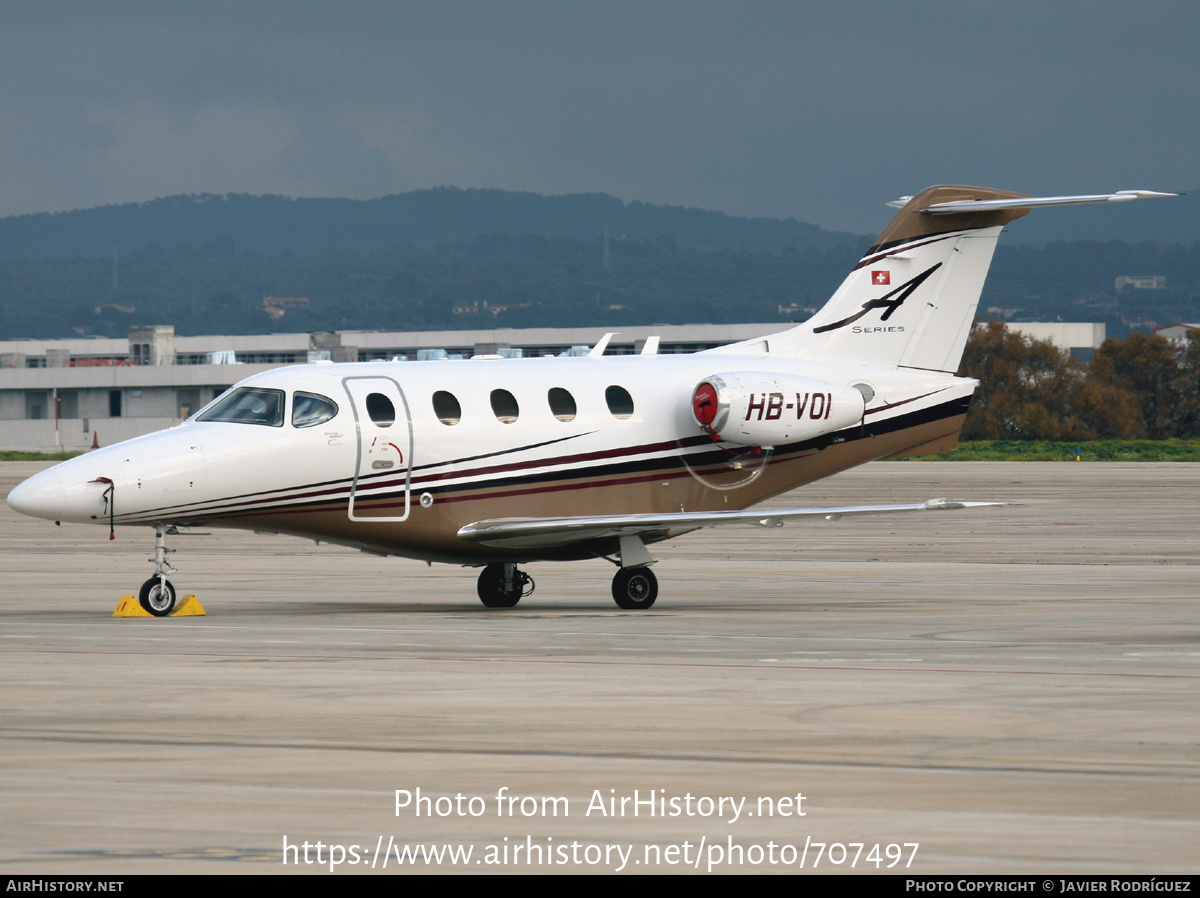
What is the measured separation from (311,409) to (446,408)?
6.49 ft

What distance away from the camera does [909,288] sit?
27.3 metres

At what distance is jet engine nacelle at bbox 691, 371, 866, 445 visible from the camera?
25078 mm

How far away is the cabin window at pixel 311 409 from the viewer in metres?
23.5

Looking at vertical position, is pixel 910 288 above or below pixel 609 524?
above

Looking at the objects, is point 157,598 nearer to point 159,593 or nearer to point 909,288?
point 159,593

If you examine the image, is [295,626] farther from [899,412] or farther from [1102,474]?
[1102,474]

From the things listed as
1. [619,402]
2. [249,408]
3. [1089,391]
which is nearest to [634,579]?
[619,402]

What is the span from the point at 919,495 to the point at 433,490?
4176cm

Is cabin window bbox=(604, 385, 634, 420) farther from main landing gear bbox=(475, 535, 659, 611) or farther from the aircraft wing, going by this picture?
main landing gear bbox=(475, 535, 659, 611)

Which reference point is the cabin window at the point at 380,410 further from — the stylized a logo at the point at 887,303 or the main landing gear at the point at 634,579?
the stylized a logo at the point at 887,303

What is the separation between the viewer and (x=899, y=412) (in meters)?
27.0

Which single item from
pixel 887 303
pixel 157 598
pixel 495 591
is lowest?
pixel 495 591

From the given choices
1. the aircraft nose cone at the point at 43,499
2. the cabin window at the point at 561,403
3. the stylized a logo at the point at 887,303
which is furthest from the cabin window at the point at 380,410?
the stylized a logo at the point at 887,303

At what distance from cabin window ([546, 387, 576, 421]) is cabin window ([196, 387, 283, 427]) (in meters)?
Answer: 3.98
